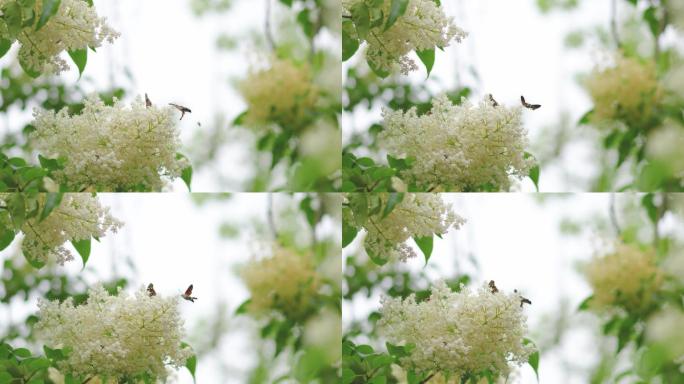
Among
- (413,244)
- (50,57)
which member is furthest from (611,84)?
(50,57)

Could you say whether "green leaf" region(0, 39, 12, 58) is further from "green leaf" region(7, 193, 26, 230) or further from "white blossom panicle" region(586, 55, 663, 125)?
"white blossom panicle" region(586, 55, 663, 125)

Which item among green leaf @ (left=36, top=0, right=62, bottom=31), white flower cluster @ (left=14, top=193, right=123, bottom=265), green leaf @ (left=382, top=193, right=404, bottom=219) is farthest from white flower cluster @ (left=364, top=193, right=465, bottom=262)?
green leaf @ (left=36, top=0, right=62, bottom=31)

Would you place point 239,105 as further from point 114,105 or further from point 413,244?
point 413,244

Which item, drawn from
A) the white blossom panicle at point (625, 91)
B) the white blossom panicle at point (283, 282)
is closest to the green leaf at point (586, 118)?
the white blossom panicle at point (625, 91)

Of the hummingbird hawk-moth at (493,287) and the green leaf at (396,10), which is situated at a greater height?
the green leaf at (396,10)

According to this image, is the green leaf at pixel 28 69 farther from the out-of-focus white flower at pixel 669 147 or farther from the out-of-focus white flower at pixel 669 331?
the out-of-focus white flower at pixel 669 331
